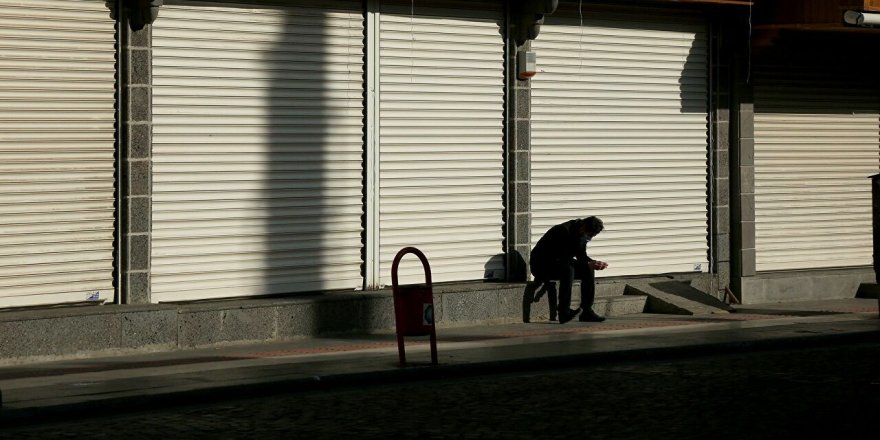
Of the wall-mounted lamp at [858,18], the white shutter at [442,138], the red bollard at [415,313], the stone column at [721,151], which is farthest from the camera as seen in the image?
the stone column at [721,151]

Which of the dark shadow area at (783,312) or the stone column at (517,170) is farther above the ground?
the stone column at (517,170)

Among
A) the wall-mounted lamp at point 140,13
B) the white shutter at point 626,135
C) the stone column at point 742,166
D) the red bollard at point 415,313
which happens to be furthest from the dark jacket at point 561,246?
the wall-mounted lamp at point 140,13

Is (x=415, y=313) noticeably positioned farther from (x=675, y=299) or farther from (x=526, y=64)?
(x=675, y=299)

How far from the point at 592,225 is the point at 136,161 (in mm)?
5357

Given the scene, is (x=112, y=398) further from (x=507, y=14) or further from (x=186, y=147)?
(x=507, y=14)

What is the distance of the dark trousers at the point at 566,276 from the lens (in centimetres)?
1809

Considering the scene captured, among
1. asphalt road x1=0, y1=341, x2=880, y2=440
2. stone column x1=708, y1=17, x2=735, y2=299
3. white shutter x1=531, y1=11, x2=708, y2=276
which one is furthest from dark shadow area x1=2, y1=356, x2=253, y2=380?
stone column x1=708, y1=17, x2=735, y2=299

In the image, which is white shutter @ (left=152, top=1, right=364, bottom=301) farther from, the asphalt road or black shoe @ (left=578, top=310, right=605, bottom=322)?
the asphalt road

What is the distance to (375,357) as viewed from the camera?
14.5 m

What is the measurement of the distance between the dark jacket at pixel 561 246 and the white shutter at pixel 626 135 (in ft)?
3.02

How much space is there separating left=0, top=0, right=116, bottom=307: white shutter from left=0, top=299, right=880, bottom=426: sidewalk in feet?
3.48

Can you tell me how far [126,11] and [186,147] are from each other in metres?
1.49

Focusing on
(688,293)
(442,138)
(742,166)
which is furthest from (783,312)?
(442,138)

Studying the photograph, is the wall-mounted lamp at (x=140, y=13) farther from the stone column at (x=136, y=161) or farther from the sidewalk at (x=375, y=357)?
the sidewalk at (x=375, y=357)
